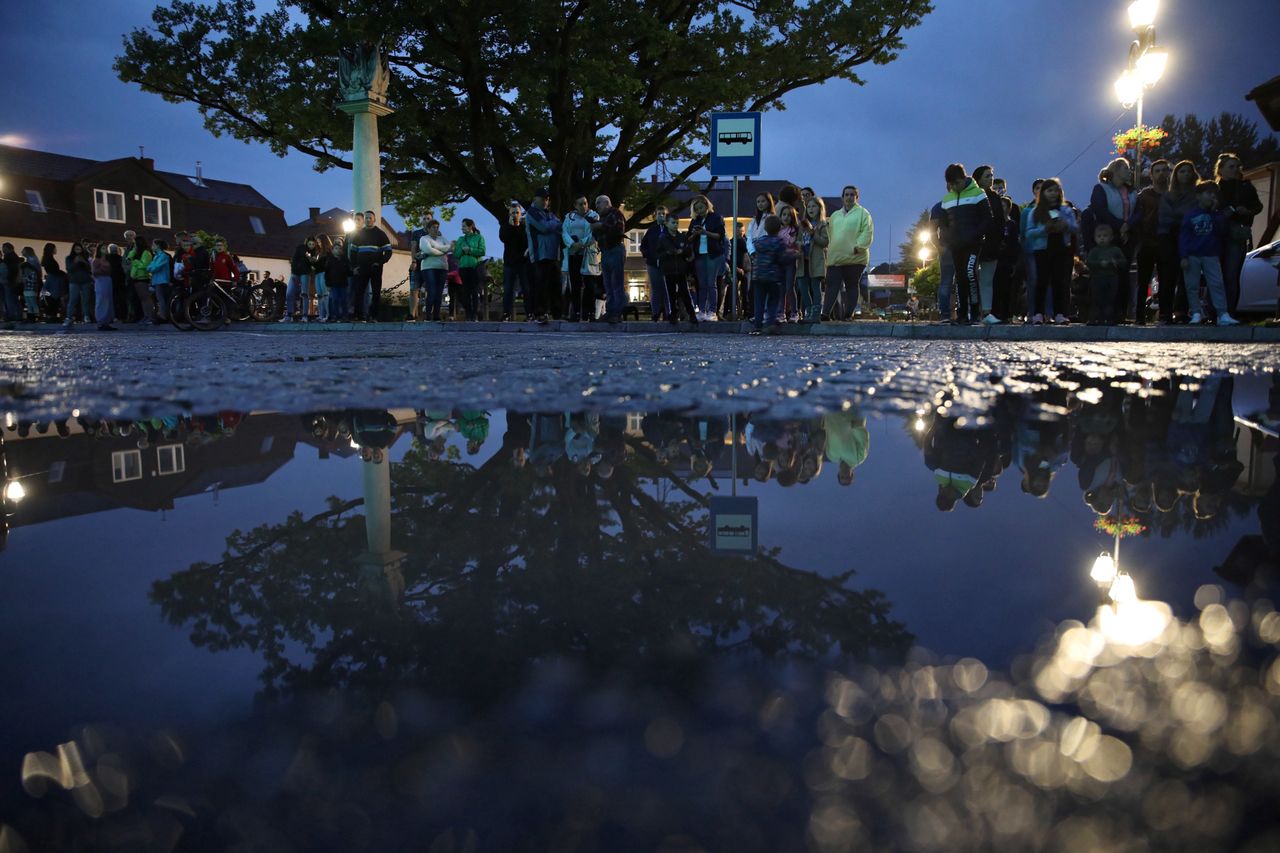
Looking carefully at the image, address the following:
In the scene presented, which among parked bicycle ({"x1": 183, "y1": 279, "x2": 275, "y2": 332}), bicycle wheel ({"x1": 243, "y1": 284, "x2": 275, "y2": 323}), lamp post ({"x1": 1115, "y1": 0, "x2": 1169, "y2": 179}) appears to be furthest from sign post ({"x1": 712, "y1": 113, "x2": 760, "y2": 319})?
bicycle wheel ({"x1": 243, "y1": 284, "x2": 275, "y2": 323})

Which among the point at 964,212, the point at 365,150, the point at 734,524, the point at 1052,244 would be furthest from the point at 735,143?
the point at 734,524

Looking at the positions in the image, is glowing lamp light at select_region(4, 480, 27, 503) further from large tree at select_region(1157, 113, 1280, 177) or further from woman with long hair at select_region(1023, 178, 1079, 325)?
large tree at select_region(1157, 113, 1280, 177)

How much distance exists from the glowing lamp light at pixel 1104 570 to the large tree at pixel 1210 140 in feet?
202

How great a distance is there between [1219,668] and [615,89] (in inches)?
808

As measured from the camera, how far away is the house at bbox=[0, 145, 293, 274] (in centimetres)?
4584

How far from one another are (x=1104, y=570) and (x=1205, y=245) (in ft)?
33.5

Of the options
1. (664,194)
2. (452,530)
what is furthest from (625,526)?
(664,194)

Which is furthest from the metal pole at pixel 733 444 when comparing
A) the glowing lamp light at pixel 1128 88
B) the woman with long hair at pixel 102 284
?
the woman with long hair at pixel 102 284

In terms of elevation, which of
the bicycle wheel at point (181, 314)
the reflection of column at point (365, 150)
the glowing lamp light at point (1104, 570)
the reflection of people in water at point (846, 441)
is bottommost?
the glowing lamp light at point (1104, 570)

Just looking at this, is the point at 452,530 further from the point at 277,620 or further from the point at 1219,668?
the point at 1219,668

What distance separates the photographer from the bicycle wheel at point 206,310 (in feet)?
49.3

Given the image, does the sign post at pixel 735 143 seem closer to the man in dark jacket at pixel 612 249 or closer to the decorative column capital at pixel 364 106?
the man in dark jacket at pixel 612 249

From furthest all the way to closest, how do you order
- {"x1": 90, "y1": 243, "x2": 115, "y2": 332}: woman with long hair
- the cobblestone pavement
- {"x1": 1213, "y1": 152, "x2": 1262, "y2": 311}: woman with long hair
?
{"x1": 90, "y1": 243, "x2": 115, "y2": 332}: woman with long hair, {"x1": 1213, "y1": 152, "x2": 1262, "y2": 311}: woman with long hair, the cobblestone pavement

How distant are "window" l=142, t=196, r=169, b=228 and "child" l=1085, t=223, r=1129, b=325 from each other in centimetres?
5317
